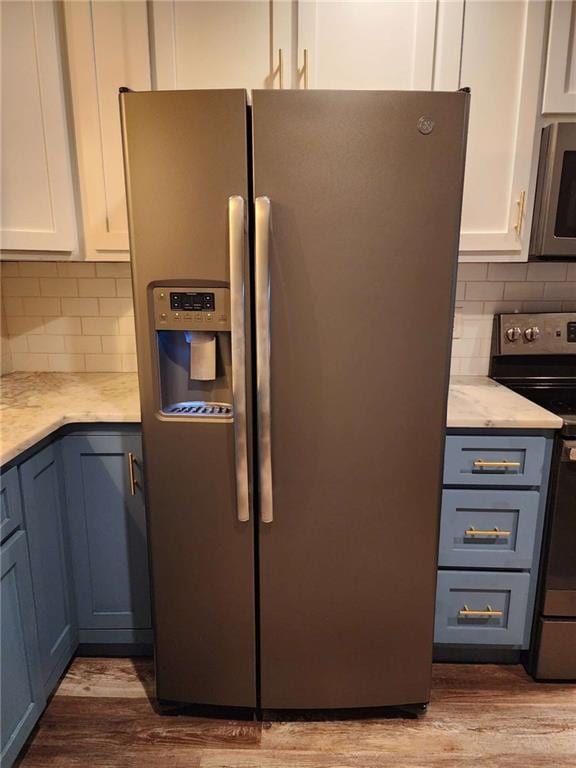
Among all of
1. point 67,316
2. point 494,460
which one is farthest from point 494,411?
point 67,316

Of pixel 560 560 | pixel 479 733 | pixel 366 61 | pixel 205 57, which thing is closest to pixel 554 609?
pixel 560 560

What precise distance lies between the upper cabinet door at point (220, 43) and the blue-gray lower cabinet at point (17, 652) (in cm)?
151

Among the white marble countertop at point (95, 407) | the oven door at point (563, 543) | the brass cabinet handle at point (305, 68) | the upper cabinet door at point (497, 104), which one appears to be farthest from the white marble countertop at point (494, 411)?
the brass cabinet handle at point (305, 68)

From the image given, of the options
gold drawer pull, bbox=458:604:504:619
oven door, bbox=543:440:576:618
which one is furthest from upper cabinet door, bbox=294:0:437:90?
gold drawer pull, bbox=458:604:504:619

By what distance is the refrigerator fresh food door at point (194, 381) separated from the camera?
4.05 feet

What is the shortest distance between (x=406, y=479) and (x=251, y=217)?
0.82m

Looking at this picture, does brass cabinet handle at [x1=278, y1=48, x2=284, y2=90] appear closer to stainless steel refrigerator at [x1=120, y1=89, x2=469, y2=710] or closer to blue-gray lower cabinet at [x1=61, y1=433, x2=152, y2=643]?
stainless steel refrigerator at [x1=120, y1=89, x2=469, y2=710]

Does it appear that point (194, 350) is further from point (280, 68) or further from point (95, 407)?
point (280, 68)

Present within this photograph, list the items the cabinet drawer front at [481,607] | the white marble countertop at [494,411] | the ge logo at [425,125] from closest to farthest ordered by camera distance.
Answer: the ge logo at [425,125] → the white marble countertop at [494,411] → the cabinet drawer front at [481,607]

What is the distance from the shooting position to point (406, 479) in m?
1.43

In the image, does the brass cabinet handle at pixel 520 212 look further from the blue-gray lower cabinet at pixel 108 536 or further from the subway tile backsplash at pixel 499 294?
the blue-gray lower cabinet at pixel 108 536

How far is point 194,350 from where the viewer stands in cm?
138

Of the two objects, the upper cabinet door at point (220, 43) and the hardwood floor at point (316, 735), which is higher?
the upper cabinet door at point (220, 43)

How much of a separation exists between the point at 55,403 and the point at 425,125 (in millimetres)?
1414
